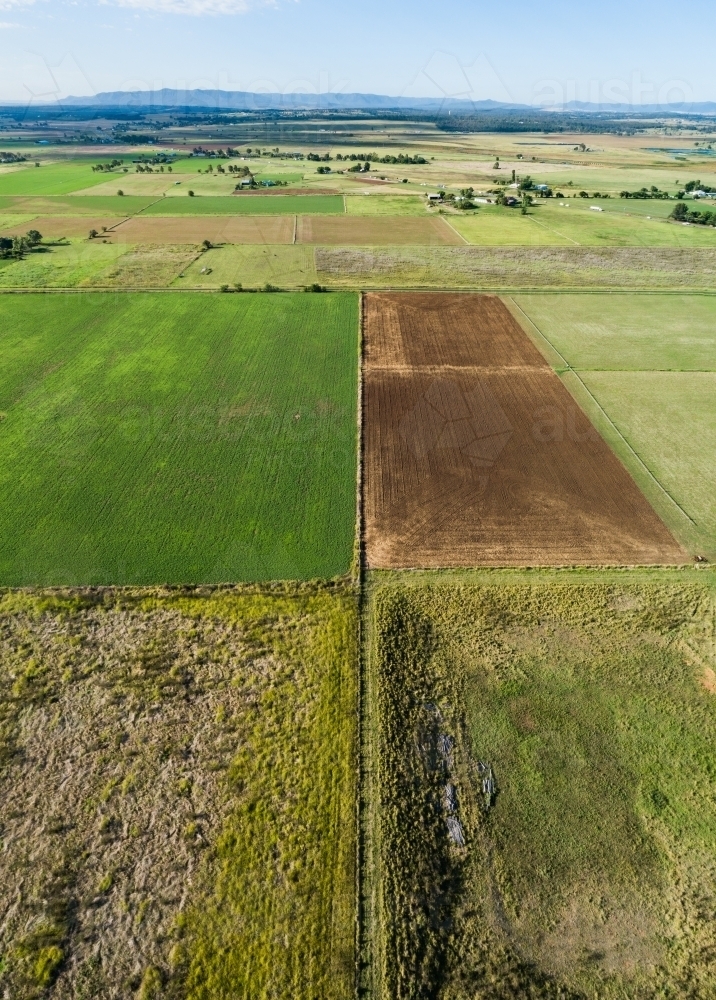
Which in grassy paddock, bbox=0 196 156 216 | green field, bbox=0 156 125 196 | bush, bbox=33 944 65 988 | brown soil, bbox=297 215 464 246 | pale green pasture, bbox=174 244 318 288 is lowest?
bush, bbox=33 944 65 988

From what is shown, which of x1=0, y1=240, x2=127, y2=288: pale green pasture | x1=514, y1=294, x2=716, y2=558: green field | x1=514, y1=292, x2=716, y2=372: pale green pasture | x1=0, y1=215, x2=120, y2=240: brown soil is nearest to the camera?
x1=514, y1=294, x2=716, y2=558: green field

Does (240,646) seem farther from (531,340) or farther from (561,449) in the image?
(531,340)

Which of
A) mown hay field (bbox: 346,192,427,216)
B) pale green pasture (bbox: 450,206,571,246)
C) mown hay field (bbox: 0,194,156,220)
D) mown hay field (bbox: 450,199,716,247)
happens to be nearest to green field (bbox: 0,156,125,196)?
mown hay field (bbox: 0,194,156,220)

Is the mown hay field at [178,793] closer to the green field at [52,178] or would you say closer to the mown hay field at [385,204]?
the mown hay field at [385,204]

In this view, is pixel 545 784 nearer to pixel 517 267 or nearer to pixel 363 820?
pixel 363 820

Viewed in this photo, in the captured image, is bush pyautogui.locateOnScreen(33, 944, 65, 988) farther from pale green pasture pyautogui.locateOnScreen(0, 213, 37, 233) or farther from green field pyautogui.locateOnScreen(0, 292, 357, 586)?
pale green pasture pyautogui.locateOnScreen(0, 213, 37, 233)

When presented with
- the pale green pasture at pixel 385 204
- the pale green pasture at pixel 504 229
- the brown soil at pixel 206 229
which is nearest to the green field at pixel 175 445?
the brown soil at pixel 206 229
